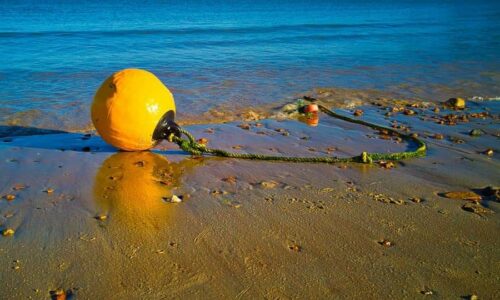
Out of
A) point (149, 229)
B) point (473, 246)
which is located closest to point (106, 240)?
point (149, 229)

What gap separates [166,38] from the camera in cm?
2100

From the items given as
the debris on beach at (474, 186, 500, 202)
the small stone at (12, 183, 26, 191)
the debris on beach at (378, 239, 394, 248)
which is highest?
the debris on beach at (474, 186, 500, 202)

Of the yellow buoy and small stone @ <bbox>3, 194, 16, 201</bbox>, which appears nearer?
small stone @ <bbox>3, 194, 16, 201</bbox>

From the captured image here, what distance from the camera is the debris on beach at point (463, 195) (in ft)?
13.2

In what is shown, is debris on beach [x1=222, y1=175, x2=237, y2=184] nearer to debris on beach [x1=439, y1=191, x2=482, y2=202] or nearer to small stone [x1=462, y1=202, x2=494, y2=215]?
debris on beach [x1=439, y1=191, x2=482, y2=202]

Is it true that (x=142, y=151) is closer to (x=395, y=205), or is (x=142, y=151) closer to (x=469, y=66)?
(x=395, y=205)

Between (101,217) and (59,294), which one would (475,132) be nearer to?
(101,217)

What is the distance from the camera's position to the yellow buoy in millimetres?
4727

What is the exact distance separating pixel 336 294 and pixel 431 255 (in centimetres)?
86

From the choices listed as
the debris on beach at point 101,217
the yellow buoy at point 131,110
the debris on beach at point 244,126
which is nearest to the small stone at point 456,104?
the debris on beach at point 244,126

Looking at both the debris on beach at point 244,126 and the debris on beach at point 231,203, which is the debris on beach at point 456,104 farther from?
the debris on beach at point 231,203

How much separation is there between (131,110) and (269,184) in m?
1.67

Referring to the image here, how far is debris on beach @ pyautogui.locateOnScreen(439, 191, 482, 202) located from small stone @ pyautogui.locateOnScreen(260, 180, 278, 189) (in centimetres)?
155

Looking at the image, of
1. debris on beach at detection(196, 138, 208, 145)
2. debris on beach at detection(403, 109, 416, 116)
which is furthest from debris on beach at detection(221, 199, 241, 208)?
debris on beach at detection(403, 109, 416, 116)
